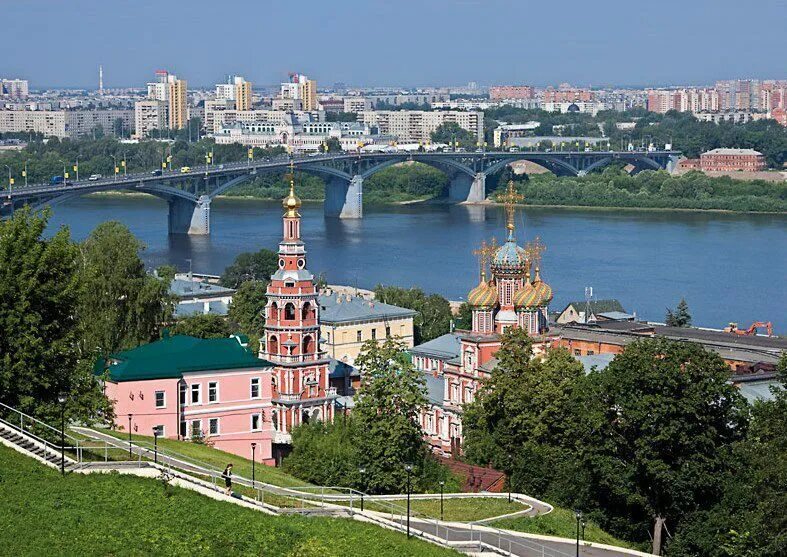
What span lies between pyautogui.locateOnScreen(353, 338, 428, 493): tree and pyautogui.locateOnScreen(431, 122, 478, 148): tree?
67903 millimetres

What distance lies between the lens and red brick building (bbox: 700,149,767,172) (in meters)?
60.2

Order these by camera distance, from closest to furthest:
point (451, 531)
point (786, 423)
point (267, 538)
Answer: point (267, 538) < point (451, 531) < point (786, 423)

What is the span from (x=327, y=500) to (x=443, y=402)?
22.4 ft

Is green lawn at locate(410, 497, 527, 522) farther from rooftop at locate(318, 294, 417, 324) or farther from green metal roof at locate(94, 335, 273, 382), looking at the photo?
rooftop at locate(318, 294, 417, 324)

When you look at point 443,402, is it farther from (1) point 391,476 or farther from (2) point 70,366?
(2) point 70,366

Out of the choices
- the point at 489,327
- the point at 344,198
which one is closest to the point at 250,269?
the point at 489,327

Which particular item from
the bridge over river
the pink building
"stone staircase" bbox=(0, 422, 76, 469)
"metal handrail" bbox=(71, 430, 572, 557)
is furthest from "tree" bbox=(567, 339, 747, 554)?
the bridge over river

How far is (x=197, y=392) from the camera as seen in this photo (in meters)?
13.6

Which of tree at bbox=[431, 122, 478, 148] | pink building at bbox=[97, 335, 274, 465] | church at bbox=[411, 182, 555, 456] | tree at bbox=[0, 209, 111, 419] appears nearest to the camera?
tree at bbox=[0, 209, 111, 419]

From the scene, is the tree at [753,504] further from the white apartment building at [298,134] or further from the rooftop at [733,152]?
the white apartment building at [298,134]

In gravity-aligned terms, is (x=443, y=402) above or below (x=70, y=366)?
below

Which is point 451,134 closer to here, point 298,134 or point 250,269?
point 298,134

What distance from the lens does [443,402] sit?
16516 mm

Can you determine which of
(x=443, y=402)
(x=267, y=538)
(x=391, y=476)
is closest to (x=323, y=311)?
(x=443, y=402)
